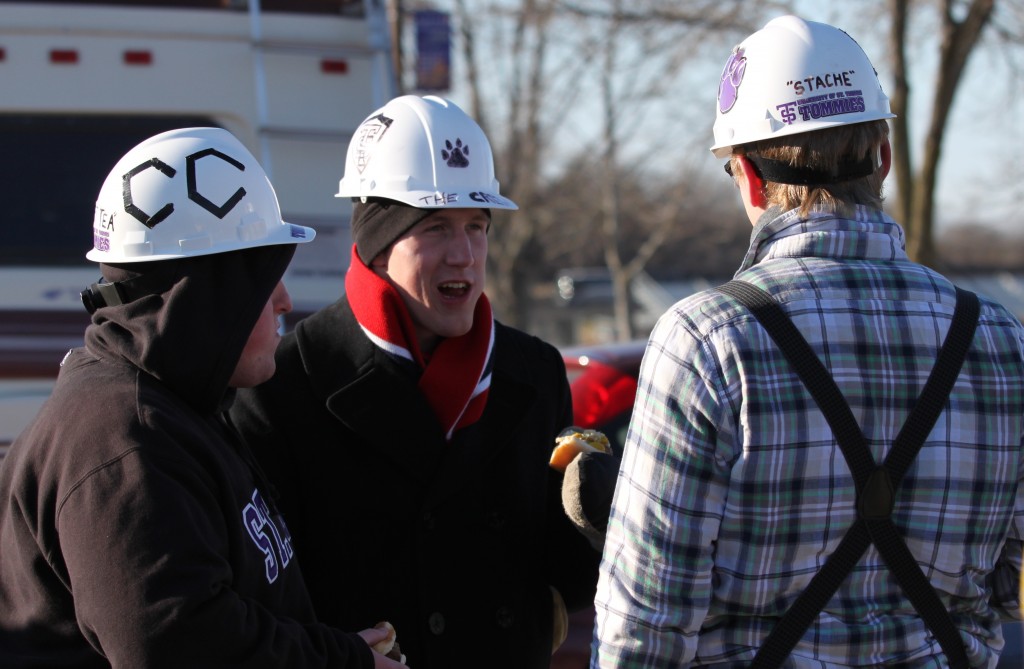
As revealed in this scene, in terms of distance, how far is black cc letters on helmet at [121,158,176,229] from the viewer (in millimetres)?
2008

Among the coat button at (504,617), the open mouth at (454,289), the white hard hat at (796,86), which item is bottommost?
the coat button at (504,617)

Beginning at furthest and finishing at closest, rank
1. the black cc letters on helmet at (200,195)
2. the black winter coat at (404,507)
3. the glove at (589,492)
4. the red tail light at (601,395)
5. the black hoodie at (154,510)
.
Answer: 1. the red tail light at (601,395)
2. the black winter coat at (404,507)
3. the glove at (589,492)
4. the black cc letters on helmet at (200,195)
5. the black hoodie at (154,510)

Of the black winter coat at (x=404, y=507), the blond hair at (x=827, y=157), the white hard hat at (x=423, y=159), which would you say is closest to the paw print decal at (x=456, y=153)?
the white hard hat at (x=423, y=159)

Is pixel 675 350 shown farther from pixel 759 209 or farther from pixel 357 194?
pixel 357 194

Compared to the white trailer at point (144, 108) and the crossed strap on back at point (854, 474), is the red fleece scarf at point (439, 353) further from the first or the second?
the white trailer at point (144, 108)

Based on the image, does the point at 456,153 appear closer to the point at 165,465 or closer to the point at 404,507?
the point at 404,507

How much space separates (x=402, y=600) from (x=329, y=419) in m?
0.46

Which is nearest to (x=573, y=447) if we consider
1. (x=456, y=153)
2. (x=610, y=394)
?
(x=456, y=153)

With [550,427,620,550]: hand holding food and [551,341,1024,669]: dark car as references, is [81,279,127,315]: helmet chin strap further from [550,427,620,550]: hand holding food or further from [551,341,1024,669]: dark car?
[551,341,1024,669]: dark car

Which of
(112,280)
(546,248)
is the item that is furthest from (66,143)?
(546,248)

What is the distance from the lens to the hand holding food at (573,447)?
2607 millimetres

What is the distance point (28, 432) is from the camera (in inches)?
76.0

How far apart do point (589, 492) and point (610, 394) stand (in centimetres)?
191

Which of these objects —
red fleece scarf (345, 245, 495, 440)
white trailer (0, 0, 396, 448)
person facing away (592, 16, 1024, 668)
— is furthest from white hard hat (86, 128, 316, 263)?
white trailer (0, 0, 396, 448)
